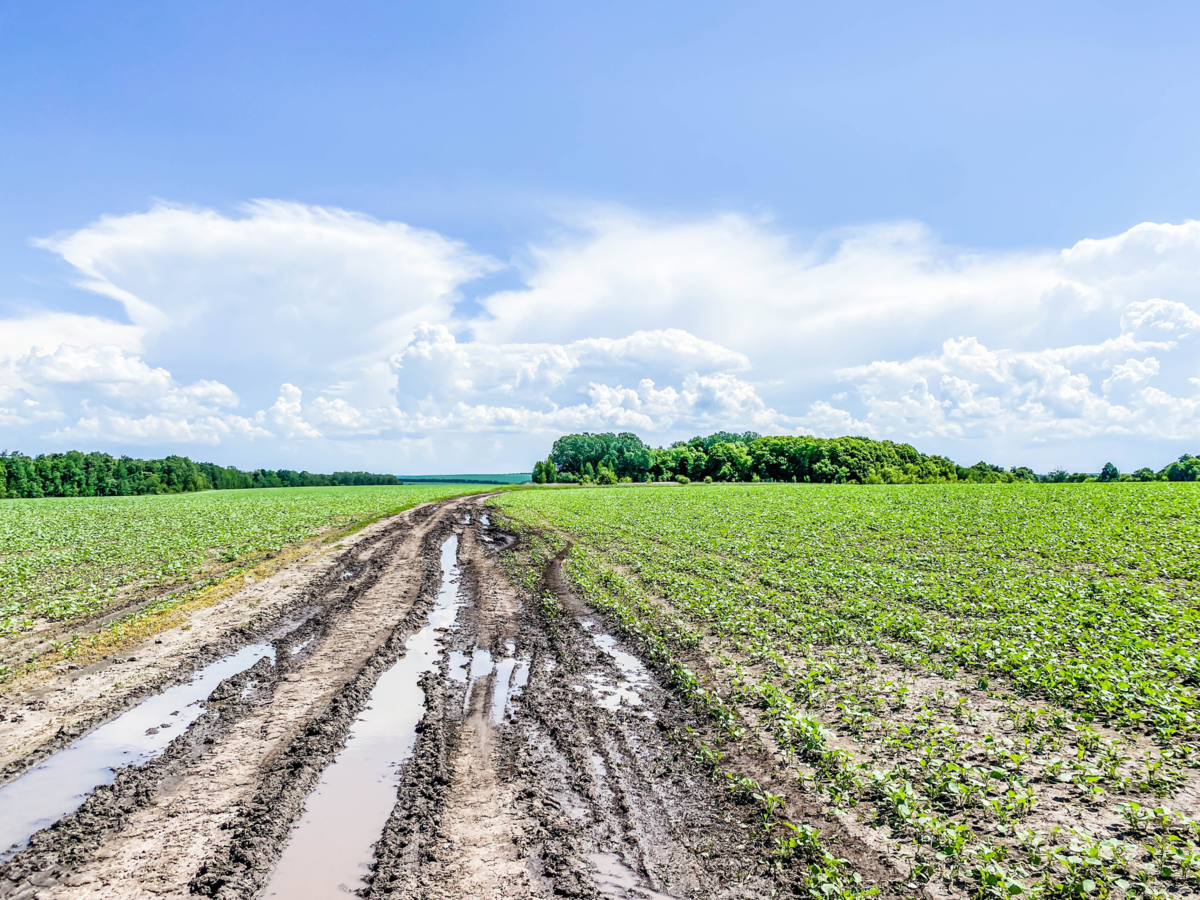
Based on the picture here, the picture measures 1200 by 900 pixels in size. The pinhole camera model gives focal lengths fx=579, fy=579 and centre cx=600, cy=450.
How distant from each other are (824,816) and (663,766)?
6.78 feet

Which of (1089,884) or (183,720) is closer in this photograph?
(1089,884)

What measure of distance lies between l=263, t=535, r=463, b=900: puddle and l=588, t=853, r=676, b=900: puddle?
226cm

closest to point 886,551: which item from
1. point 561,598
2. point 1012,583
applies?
point 1012,583

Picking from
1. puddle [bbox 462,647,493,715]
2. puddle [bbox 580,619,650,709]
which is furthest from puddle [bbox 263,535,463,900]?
puddle [bbox 580,619,650,709]

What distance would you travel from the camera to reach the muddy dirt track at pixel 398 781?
5.55 meters

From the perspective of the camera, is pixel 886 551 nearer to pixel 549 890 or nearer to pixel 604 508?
pixel 549 890

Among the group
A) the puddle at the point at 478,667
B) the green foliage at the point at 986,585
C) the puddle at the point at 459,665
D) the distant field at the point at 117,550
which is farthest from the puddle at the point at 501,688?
the distant field at the point at 117,550

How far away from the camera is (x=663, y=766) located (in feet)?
25.0

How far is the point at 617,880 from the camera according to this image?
553cm

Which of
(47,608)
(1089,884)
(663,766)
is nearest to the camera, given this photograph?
(1089,884)

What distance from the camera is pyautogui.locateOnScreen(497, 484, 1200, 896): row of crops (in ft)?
19.3

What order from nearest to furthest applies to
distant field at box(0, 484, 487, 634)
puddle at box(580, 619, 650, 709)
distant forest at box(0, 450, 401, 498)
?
1. puddle at box(580, 619, 650, 709)
2. distant field at box(0, 484, 487, 634)
3. distant forest at box(0, 450, 401, 498)

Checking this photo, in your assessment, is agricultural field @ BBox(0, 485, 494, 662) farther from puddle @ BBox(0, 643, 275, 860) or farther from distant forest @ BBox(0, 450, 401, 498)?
distant forest @ BBox(0, 450, 401, 498)

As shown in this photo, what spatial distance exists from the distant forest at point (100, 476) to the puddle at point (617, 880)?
420ft
